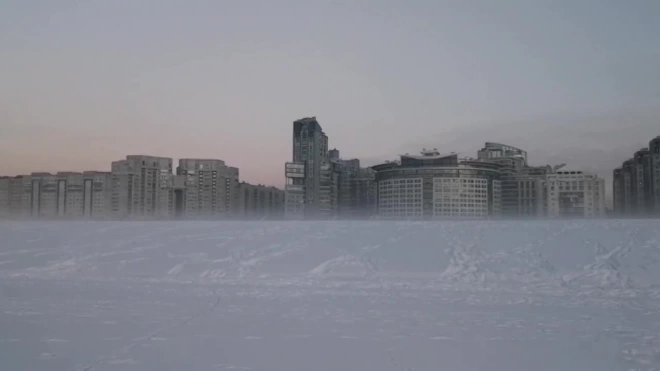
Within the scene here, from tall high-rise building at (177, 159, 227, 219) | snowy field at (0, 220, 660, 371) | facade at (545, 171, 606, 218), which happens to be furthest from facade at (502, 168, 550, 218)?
snowy field at (0, 220, 660, 371)

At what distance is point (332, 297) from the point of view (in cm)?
1498

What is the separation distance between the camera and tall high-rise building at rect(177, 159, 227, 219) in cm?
9769

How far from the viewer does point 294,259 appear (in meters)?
21.6

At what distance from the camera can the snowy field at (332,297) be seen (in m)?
8.46

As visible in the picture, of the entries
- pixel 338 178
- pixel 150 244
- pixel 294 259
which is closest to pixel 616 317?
pixel 294 259

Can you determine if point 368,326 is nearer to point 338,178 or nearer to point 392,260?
point 392,260

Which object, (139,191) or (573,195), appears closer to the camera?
(139,191)

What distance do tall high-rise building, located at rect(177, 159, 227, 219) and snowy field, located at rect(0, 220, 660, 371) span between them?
67362 millimetres

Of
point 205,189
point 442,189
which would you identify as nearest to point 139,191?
point 205,189

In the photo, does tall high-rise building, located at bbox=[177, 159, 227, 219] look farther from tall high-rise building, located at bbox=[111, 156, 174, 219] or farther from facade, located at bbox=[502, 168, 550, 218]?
facade, located at bbox=[502, 168, 550, 218]

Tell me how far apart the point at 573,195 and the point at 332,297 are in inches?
5011

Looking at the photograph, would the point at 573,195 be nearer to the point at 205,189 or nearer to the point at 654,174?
the point at 654,174

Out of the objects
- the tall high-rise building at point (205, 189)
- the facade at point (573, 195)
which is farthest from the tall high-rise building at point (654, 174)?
the tall high-rise building at point (205, 189)

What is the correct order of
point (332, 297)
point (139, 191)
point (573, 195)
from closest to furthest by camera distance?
point (332, 297) → point (139, 191) → point (573, 195)
